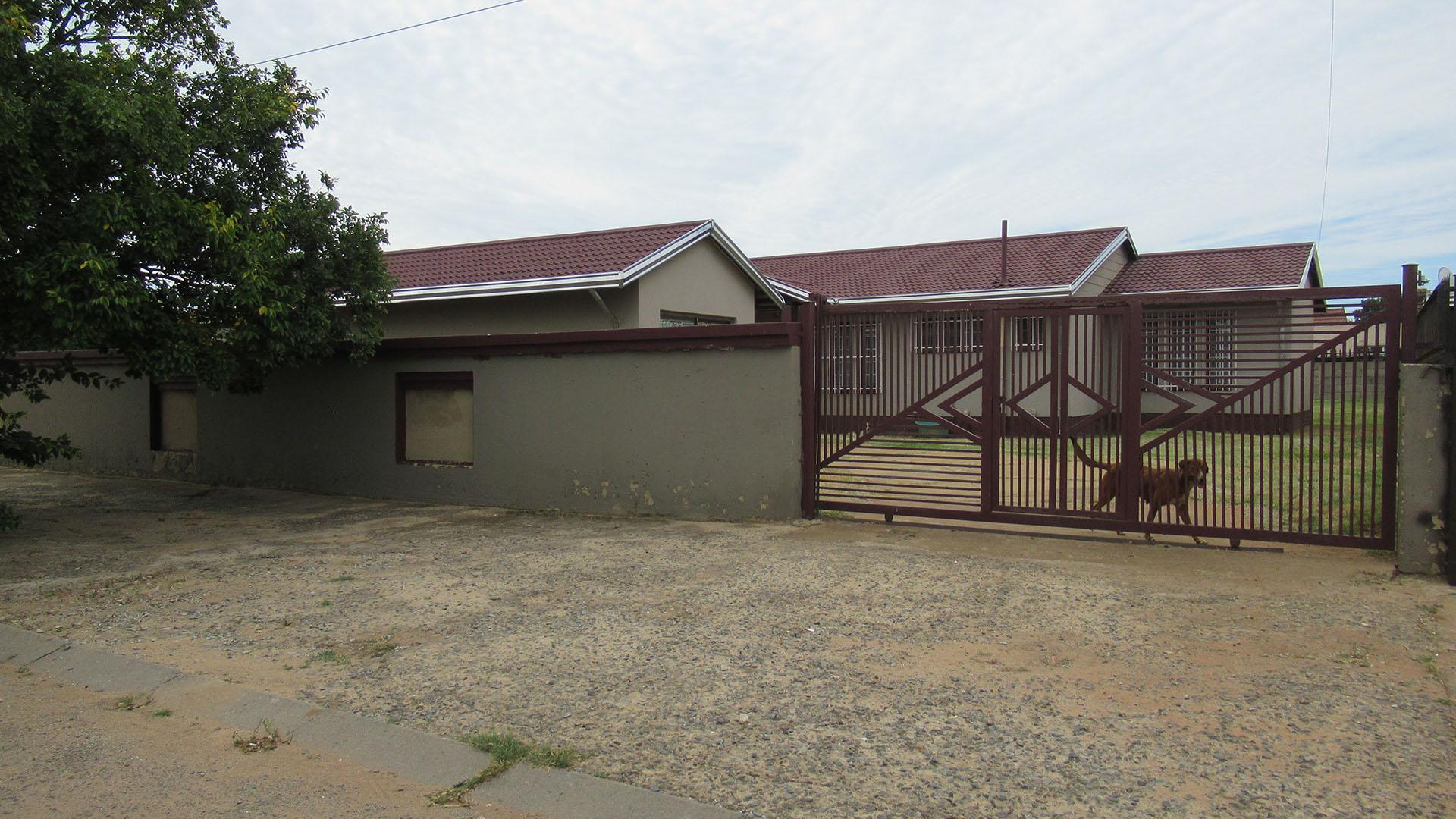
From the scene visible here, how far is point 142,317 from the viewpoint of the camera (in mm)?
8797

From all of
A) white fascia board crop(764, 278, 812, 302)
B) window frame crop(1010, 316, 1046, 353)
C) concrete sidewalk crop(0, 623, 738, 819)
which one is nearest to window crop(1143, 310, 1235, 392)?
window frame crop(1010, 316, 1046, 353)

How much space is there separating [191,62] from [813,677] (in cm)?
934

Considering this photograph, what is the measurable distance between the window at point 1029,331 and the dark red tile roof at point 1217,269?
1275 centimetres

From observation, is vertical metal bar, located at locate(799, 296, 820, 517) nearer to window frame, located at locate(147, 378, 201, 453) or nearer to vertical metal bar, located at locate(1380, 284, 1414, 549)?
vertical metal bar, located at locate(1380, 284, 1414, 549)

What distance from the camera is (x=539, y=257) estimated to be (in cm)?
1571

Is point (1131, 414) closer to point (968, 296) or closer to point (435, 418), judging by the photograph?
point (435, 418)

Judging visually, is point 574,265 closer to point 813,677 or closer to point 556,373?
point 556,373

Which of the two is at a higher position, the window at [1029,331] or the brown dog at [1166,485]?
the window at [1029,331]

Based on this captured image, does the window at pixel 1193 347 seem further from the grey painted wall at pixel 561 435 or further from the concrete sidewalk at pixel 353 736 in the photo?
the concrete sidewalk at pixel 353 736

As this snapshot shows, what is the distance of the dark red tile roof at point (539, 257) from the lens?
14695 mm

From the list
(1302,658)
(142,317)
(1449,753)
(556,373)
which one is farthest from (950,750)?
(142,317)

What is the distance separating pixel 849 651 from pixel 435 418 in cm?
782

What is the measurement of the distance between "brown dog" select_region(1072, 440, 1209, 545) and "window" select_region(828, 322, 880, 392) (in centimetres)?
202

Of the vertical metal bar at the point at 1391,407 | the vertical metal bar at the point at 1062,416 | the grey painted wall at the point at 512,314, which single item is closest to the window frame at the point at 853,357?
the vertical metal bar at the point at 1062,416
